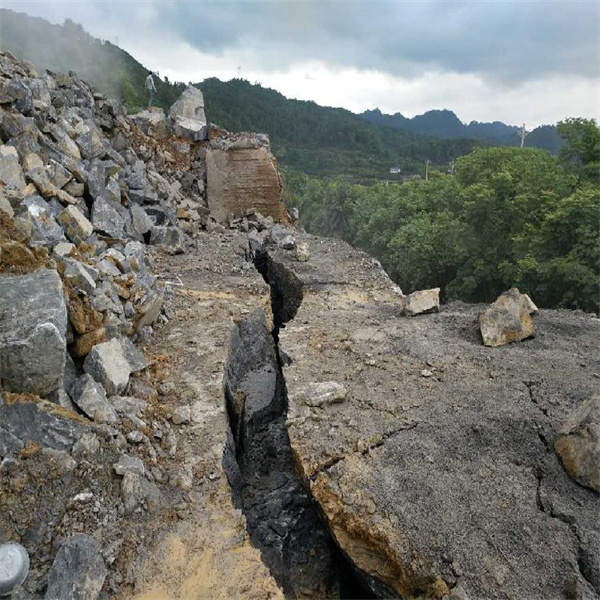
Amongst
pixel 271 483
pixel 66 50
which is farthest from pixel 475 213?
pixel 66 50

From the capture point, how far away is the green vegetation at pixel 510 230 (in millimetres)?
9242

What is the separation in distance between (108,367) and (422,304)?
490 centimetres

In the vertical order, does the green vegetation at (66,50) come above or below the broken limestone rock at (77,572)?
above

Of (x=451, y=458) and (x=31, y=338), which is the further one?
(x=451, y=458)

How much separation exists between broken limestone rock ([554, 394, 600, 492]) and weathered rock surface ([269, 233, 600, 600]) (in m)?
0.09

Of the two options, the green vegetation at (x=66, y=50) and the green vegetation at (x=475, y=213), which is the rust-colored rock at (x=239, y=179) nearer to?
the green vegetation at (x=475, y=213)

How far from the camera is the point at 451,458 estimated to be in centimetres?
462

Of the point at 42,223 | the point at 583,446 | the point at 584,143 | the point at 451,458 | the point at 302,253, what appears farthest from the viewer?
the point at 302,253

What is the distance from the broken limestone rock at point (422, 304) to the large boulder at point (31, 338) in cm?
524

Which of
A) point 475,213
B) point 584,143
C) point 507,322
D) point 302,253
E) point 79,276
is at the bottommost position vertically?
point 302,253

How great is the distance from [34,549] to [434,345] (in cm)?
506

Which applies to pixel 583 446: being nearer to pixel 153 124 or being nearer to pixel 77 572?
pixel 77 572

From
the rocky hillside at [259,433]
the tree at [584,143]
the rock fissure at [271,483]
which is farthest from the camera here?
the tree at [584,143]

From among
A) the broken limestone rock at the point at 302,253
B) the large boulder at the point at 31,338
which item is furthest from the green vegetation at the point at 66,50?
the large boulder at the point at 31,338
